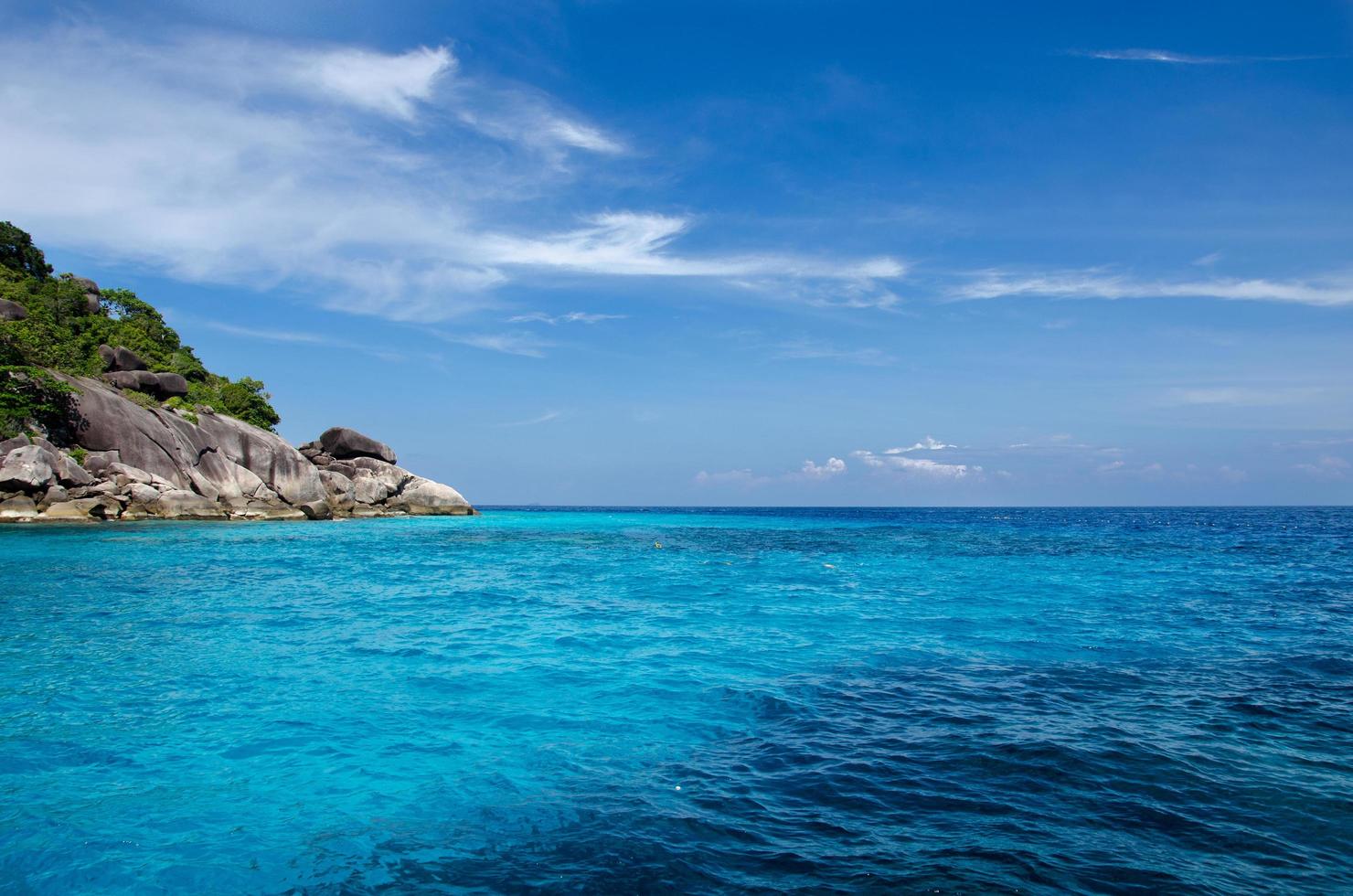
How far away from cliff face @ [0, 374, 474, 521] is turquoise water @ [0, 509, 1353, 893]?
2261cm

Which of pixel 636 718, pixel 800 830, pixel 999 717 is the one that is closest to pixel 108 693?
pixel 636 718

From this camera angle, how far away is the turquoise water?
5547 millimetres

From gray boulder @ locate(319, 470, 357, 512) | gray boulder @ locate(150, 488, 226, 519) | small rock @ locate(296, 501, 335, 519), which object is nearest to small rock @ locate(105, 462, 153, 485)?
gray boulder @ locate(150, 488, 226, 519)

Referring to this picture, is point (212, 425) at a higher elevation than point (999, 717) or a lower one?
higher

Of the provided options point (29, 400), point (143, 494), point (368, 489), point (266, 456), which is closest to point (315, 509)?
point (266, 456)

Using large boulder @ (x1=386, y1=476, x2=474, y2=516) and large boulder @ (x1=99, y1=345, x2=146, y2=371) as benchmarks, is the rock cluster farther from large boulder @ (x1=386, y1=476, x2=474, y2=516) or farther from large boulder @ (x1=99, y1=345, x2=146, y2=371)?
large boulder @ (x1=386, y1=476, x2=474, y2=516)

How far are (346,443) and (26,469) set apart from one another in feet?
94.4

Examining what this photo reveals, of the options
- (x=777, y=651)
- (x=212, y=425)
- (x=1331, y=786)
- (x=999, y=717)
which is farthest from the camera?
(x=212, y=425)

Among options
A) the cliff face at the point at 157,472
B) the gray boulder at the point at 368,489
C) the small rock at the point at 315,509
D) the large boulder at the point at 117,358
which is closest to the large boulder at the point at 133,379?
the large boulder at the point at 117,358

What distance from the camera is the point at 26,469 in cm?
3522

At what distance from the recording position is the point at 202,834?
19.9ft

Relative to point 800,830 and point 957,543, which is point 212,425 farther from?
point 800,830

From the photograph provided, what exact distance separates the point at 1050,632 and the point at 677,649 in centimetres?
779

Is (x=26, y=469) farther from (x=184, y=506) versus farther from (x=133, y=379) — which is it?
(x=133, y=379)
